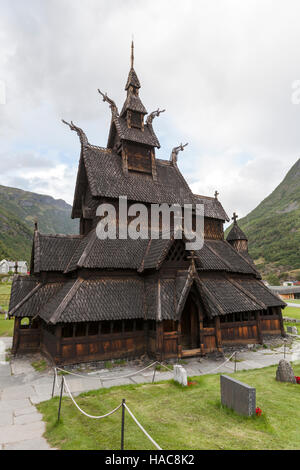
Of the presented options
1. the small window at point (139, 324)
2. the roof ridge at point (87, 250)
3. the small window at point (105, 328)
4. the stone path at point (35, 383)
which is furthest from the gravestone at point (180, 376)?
the roof ridge at point (87, 250)

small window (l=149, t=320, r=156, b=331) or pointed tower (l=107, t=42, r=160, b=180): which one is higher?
pointed tower (l=107, t=42, r=160, b=180)

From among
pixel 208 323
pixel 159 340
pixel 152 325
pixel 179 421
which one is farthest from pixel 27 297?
pixel 179 421

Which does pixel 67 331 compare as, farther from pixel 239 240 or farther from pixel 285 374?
pixel 239 240

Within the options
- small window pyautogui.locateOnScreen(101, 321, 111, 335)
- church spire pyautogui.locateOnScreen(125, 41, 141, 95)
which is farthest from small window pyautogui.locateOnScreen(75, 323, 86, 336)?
church spire pyautogui.locateOnScreen(125, 41, 141, 95)

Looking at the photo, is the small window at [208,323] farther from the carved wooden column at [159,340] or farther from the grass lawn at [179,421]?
the grass lawn at [179,421]

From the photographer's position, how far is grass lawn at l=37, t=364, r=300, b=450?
21.7 ft

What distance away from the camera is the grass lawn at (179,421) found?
261 inches

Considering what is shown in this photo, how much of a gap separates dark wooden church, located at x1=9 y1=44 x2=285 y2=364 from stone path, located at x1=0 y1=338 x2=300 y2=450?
4.20 feet

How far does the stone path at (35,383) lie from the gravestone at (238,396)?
505 centimetres

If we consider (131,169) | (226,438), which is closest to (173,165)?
(131,169)

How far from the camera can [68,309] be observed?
574 inches

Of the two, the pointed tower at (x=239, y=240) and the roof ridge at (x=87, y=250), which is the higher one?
the pointed tower at (x=239, y=240)

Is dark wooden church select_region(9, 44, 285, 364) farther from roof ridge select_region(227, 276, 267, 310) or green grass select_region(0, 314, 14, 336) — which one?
green grass select_region(0, 314, 14, 336)

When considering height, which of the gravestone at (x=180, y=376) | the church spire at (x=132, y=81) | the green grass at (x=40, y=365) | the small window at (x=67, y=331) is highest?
the church spire at (x=132, y=81)
